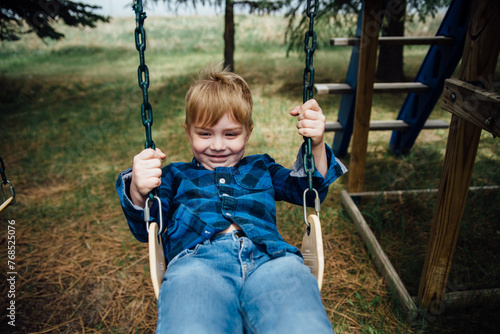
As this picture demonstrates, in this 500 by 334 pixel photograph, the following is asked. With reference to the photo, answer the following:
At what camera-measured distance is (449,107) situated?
1789mm

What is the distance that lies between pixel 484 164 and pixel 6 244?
4.62 m

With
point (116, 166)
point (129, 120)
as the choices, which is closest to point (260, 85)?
point (129, 120)

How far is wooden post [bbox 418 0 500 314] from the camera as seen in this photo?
1652 mm

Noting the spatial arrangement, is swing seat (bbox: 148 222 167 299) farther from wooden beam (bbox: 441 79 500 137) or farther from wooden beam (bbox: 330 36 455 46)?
wooden beam (bbox: 330 36 455 46)

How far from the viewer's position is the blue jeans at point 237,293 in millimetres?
1201

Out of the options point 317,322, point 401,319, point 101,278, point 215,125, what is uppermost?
point 215,125

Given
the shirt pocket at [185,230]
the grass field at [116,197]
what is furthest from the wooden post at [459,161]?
the shirt pocket at [185,230]

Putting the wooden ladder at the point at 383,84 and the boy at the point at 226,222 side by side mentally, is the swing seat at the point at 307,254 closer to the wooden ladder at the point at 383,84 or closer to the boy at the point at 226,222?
the boy at the point at 226,222

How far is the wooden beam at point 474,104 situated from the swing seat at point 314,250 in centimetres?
76

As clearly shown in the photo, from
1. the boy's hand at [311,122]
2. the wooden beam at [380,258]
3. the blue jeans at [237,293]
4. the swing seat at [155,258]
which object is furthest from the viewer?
the wooden beam at [380,258]

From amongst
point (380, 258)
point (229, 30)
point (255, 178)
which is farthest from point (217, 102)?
point (229, 30)

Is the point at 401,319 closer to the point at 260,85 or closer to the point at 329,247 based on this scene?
the point at 329,247

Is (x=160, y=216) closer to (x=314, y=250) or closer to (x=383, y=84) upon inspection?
(x=314, y=250)

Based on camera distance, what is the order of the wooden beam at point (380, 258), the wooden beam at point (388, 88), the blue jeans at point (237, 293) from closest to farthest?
the blue jeans at point (237, 293) < the wooden beam at point (380, 258) < the wooden beam at point (388, 88)
